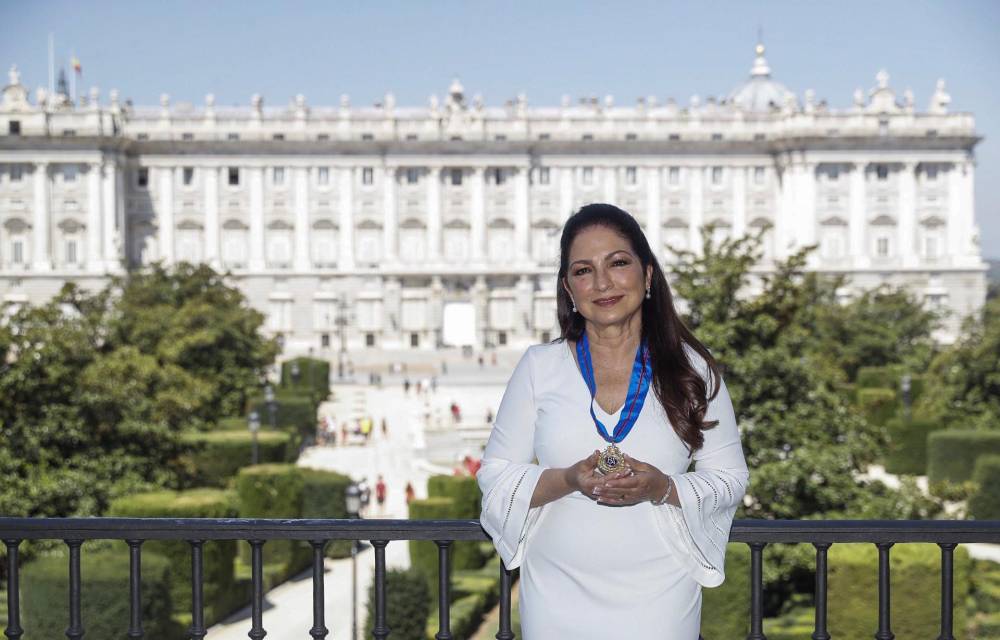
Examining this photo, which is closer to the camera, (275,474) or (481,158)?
(275,474)

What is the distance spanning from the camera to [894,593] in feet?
45.4

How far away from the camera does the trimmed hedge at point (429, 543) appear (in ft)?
63.3

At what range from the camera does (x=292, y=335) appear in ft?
222

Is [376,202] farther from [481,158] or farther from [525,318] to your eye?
[525,318]

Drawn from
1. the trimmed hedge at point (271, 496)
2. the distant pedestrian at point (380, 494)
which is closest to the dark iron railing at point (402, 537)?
the trimmed hedge at point (271, 496)

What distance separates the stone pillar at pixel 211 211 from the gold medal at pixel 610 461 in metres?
66.8

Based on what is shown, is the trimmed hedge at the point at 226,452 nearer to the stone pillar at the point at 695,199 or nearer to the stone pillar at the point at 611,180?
the stone pillar at the point at 611,180

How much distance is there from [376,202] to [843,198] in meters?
25.4

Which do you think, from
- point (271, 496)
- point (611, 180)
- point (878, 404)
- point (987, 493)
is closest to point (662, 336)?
point (271, 496)

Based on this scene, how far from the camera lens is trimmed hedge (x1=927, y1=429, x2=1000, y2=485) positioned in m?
25.2

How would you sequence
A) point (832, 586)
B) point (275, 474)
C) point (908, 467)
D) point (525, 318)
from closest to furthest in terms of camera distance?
point (832, 586) → point (275, 474) → point (908, 467) → point (525, 318)

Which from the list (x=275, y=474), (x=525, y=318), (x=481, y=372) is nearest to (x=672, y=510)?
(x=275, y=474)

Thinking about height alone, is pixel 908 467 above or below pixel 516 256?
below

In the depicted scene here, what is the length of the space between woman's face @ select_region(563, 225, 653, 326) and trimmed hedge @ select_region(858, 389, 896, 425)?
31.3 metres
